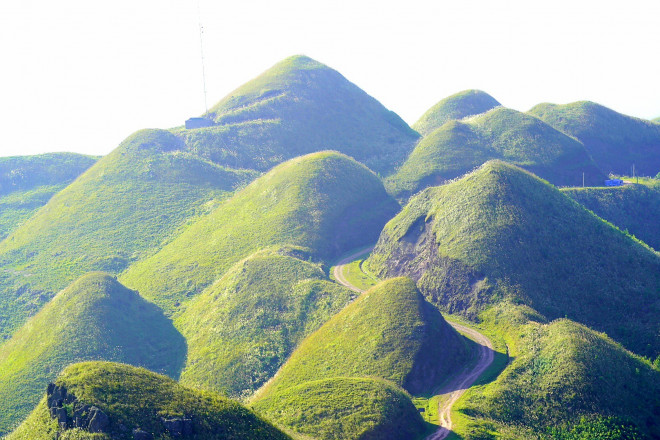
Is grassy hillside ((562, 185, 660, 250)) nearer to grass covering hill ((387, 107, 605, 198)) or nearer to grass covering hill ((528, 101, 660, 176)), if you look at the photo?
grass covering hill ((387, 107, 605, 198))

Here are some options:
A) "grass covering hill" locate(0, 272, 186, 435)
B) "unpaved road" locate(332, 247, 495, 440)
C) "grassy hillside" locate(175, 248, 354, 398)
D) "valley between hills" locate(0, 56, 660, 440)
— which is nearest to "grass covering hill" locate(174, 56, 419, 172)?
"valley between hills" locate(0, 56, 660, 440)

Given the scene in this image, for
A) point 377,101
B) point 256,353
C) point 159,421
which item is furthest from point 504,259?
point 377,101

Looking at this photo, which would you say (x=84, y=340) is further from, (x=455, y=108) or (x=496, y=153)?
(x=455, y=108)

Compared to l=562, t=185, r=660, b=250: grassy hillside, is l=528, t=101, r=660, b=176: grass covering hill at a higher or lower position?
higher

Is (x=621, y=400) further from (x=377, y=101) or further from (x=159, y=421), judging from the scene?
(x=377, y=101)

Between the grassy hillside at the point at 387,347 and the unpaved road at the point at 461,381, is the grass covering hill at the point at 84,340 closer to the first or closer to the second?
the grassy hillside at the point at 387,347

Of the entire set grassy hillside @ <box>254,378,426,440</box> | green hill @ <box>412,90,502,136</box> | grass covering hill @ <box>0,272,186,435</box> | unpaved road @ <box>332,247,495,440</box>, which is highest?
green hill @ <box>412,90,502,136</box>
